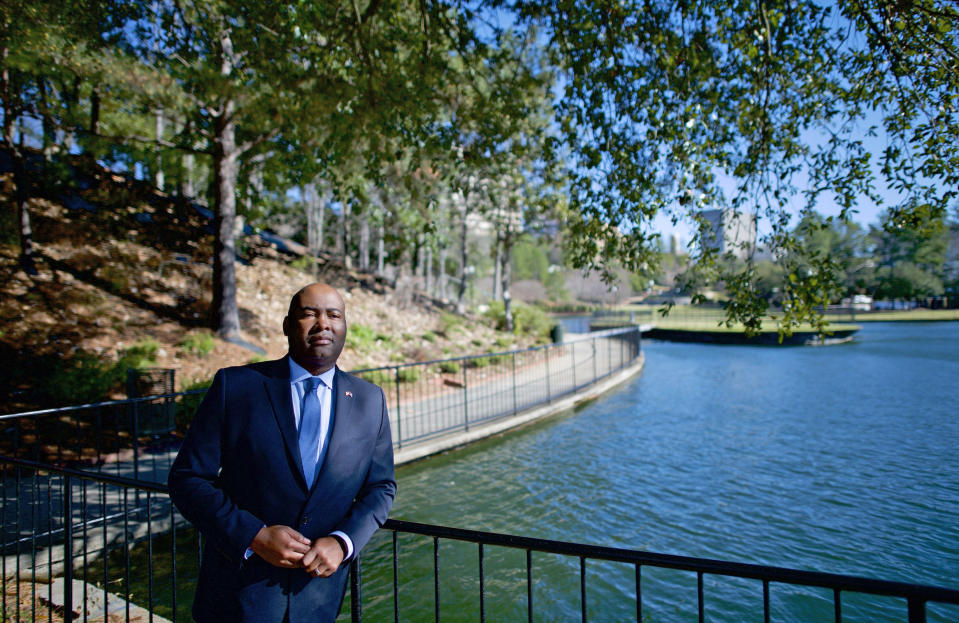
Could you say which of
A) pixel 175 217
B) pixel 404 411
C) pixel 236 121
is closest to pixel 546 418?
pixel 404 411

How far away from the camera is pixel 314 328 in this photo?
215 centimetres

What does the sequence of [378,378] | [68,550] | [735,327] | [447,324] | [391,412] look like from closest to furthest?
[68,550] → [391,412] → [378,378] → [447,324] → [735,327]

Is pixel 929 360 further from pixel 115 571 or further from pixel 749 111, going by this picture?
pixel 115 571

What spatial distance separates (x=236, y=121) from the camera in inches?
530

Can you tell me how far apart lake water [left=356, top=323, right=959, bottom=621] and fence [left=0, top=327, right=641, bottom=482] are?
111 cm

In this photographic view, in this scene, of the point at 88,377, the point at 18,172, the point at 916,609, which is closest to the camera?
the point at 916,609

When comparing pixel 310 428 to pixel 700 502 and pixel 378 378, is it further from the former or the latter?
pixel 378 378

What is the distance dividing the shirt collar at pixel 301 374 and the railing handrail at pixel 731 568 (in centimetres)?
67

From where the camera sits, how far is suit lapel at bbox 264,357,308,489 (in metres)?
2.08

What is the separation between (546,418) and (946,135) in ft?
30.8

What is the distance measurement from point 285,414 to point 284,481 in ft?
0.82

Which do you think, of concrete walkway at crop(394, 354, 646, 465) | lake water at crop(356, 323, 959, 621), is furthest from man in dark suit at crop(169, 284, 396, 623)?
concrete walkway at crop(394, 354, 646, 465)

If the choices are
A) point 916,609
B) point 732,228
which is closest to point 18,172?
point 732,228

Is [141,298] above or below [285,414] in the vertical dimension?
above
